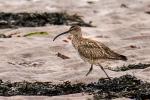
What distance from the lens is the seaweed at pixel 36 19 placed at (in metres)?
17.8

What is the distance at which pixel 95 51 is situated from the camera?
1145 centimetres

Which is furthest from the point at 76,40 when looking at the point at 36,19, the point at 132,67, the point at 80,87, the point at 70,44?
the point at 36,19

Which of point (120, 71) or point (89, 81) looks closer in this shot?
point (89, 81)

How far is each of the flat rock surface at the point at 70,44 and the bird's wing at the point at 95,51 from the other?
39 centimetres

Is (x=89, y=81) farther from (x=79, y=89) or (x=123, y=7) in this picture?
(x=123, y=7)

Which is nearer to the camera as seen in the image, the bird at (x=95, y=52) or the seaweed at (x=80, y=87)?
the seaweed at (x=80, y=87)

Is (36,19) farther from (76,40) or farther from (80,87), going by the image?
(80,87)

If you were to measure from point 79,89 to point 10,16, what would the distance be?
835 centimetres

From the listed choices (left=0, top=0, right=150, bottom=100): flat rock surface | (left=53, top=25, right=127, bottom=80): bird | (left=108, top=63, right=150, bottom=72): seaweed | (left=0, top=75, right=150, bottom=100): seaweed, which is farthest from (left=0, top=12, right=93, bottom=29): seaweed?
(left=0, top=75, right=150, bottom=100): seaweed

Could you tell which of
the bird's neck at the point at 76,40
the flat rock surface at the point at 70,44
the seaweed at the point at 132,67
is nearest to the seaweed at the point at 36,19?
the flat rock surface at the point at 70,44

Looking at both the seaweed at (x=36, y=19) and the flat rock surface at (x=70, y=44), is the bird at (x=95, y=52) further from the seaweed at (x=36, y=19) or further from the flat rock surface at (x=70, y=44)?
the seaweed at (x=36, y=19)

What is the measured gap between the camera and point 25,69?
12.5 m

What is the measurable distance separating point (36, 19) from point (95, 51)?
691cm

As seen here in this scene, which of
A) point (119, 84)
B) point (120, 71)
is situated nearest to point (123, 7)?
point (120, 71)
